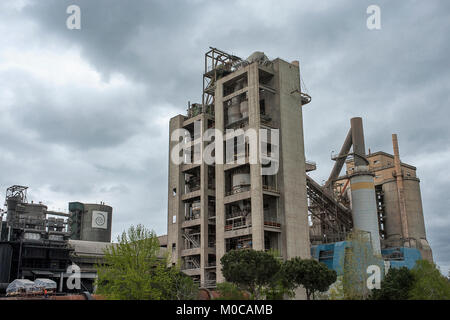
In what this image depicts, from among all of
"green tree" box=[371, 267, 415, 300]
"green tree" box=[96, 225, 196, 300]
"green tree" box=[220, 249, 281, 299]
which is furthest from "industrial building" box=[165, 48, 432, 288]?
"green tree" box=[96, 225, 196, 300]

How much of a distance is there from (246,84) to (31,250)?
185 ft

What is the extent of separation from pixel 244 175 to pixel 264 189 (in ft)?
18.3

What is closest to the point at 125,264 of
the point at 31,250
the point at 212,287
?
the point at 212,287

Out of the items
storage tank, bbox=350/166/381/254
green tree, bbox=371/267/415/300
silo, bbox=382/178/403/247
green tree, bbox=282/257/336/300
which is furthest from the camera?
silo, bbox=382/178/403/247

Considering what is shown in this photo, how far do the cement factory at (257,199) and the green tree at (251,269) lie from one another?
15.3 m

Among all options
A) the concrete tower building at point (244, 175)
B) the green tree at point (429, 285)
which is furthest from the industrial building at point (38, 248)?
the green tree at point (429, 285)

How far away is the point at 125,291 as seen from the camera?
53.0 meters

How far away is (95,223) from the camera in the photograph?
525 feet

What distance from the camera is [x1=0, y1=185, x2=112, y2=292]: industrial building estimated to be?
3794 inches

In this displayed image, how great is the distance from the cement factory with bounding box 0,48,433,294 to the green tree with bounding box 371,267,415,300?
11878mm

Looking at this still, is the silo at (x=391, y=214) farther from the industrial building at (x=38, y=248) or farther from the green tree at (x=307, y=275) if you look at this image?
the industrial building at (x=38, y=248)

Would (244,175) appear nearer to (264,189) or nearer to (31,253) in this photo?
(264,189)

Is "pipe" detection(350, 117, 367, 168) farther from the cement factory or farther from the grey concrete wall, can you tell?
the grey concrete wall
